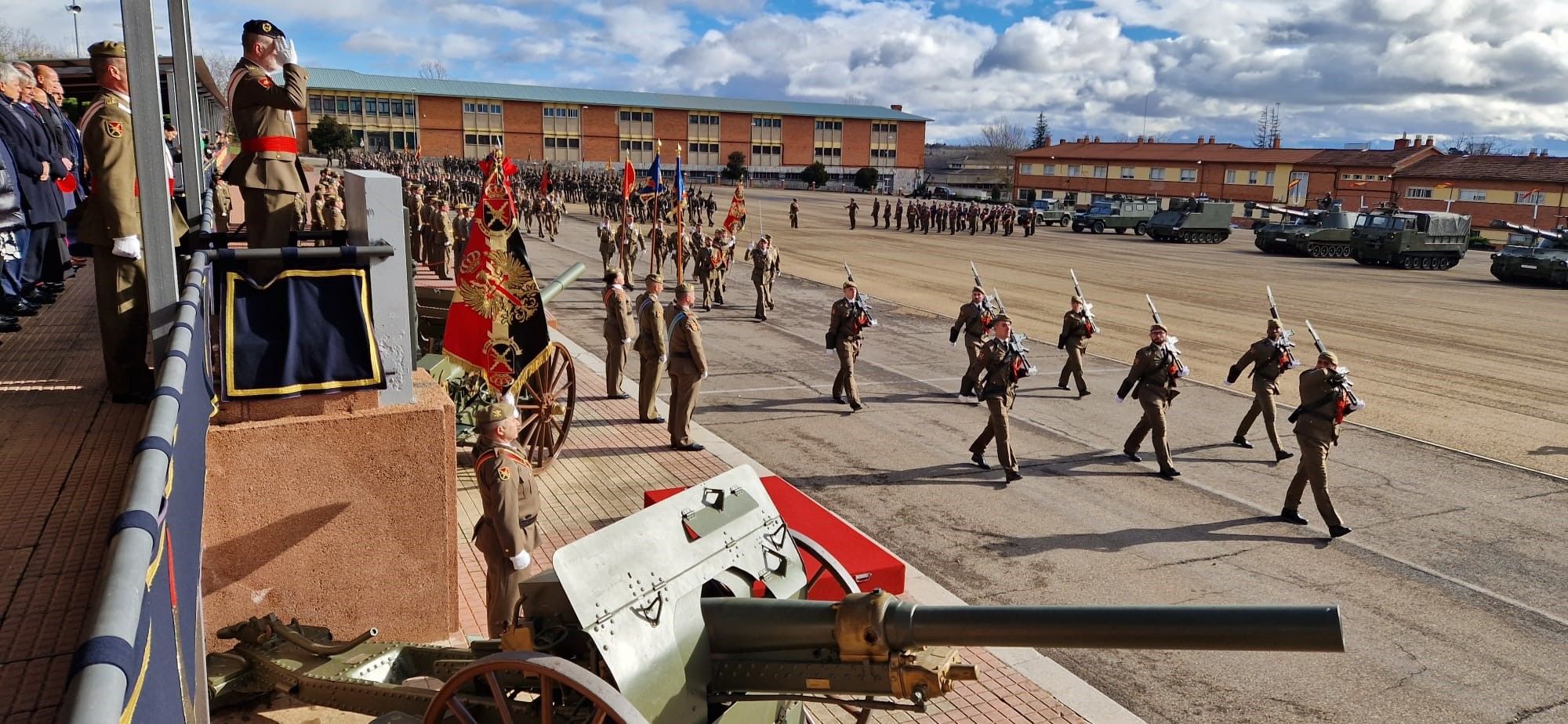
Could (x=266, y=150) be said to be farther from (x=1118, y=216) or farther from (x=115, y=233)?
(x=1118, y=216)

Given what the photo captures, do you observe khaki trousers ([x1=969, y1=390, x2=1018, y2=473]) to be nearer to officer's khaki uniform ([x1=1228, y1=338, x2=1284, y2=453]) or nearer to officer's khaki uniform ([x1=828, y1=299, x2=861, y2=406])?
officer's khaki uniform ([x1=828, y1=299, x2=861, y2=406])

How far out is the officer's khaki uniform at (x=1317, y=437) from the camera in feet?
32.2

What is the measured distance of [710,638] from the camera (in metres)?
4.30

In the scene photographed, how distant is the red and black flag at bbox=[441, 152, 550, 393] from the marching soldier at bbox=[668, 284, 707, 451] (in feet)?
9.83

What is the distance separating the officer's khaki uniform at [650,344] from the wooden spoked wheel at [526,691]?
27.0 feet

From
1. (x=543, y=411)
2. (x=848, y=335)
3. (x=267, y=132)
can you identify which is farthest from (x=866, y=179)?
(x=267, y=132)

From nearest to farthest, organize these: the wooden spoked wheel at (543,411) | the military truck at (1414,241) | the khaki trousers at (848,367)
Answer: the wooden spoked wheel at (543,411) → the khaki trousers at (848,367) → the military truck at (1414,241)

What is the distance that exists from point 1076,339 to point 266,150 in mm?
11525

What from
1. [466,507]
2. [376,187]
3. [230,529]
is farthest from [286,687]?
[466,507]

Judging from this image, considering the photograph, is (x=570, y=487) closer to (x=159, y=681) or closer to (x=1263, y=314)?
(x=159, y=681)

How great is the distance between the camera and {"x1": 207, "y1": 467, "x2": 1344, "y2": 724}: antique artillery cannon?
136 inches

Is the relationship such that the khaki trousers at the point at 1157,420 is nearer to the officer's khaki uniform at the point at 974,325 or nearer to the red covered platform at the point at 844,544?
the officer's khaki uniform at the point at 974,325

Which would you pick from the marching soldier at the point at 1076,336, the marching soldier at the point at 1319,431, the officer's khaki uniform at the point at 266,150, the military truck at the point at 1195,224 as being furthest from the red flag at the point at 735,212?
the military truck at the point at 1195,224

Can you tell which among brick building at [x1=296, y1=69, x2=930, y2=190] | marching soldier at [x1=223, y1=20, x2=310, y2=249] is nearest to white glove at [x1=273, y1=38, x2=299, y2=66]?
marching soldier at [x1=223, y1=20, x2=310, y2=249]
